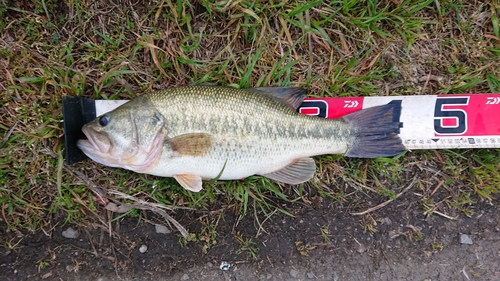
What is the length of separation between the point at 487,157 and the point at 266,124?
2.05 meters

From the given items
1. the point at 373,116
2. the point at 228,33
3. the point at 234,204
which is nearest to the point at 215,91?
the point at 228,33

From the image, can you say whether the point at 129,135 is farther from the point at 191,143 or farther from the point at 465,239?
the point at 465,239

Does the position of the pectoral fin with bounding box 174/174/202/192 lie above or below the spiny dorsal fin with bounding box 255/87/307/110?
below

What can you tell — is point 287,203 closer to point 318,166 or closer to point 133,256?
point 318,166

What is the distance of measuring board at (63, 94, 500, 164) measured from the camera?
10.2ft

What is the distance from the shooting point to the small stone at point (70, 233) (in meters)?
3.16

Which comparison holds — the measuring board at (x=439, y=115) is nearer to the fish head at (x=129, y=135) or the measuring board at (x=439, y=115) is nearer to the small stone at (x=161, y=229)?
the fish head at (x=129, y=135)

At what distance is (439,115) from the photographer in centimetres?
313

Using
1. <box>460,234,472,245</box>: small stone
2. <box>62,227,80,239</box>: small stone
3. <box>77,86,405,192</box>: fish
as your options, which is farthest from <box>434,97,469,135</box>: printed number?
<box>62,227,80,239</box>: small stone

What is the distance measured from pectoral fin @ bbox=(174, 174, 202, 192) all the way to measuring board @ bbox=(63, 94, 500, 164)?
2.74 feet

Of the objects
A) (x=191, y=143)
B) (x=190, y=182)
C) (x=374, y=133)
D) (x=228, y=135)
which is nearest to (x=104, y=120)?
(x=191, y=143)

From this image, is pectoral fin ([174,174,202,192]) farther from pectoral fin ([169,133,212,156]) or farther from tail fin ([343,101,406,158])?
tail fin ([343,101,406,158])

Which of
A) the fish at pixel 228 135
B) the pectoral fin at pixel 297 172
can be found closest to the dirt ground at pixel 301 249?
the pectoral fin at pixel 297 172

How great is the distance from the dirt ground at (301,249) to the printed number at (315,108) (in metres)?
0.81
